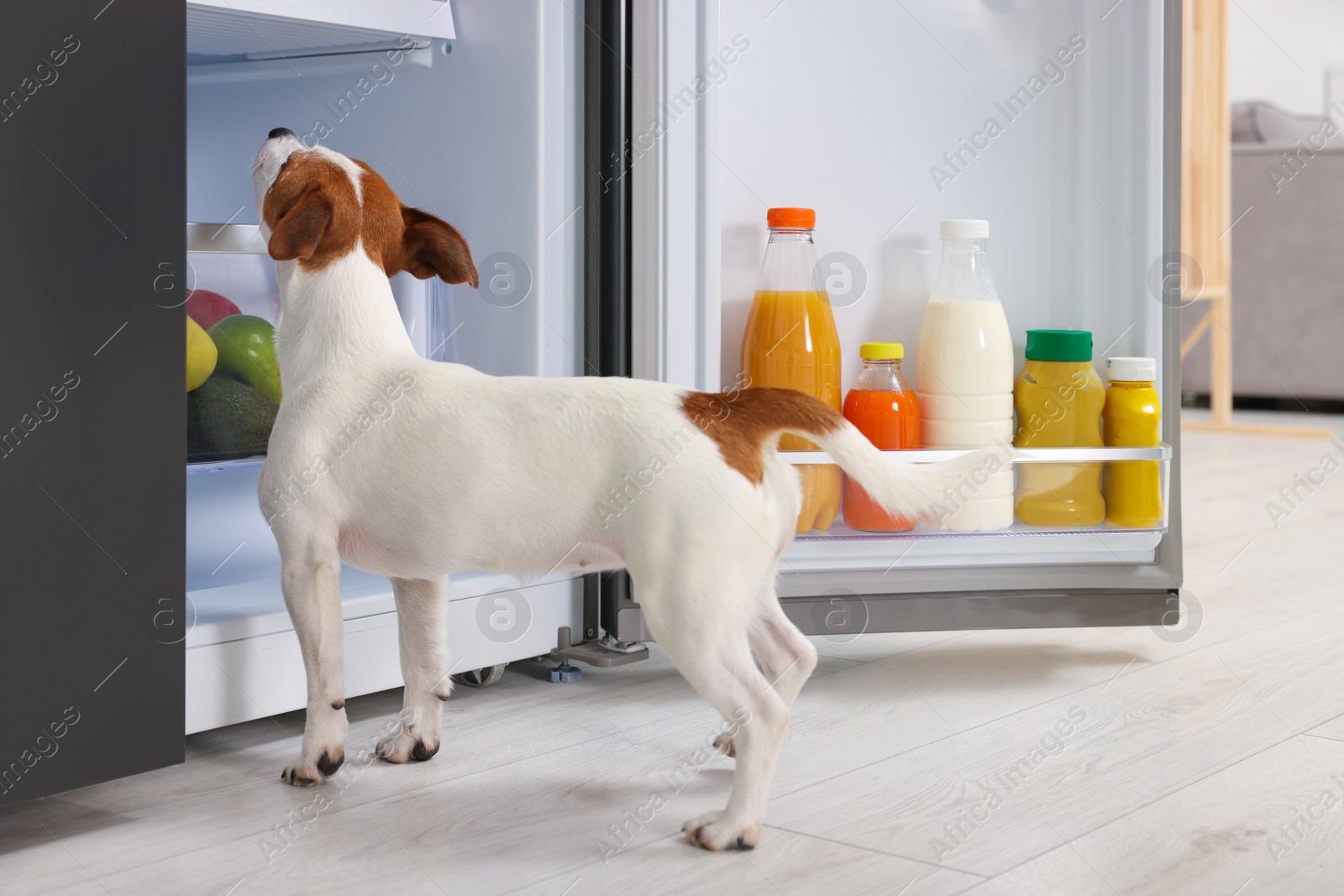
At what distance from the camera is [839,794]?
1.21m

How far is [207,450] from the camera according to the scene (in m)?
1.46

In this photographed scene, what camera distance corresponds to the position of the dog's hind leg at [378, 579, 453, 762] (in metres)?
1.30

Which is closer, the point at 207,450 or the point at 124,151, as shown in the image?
the point at 124,151

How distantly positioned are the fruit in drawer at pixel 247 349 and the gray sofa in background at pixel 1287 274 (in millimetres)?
3883

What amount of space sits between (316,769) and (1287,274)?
14.2 feet

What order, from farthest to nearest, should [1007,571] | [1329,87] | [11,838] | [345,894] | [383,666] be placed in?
[1329,87] < [1007,571] < [383,666] < [11,838] < [345,894]

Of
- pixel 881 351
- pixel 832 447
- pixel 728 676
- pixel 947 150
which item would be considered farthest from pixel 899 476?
pixel 947 150

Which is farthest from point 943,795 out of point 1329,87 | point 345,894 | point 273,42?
point 1329,87

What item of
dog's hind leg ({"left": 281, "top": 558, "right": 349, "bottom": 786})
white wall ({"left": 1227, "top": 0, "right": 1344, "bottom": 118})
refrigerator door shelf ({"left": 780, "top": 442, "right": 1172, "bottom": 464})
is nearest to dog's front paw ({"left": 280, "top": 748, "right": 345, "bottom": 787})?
dog's hind leg ({"left": 281, "top": 558, "right": 349, "bottom": 786})

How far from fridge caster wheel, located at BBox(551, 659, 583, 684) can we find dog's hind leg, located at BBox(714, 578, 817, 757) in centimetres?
45

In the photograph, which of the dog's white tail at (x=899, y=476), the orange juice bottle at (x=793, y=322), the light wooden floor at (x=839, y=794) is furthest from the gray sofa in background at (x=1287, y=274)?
the dog's white tail at (x=899, y=476)

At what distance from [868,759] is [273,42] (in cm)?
102

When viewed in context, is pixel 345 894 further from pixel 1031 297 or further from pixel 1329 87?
pixel 1329 87

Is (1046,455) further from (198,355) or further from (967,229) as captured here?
(198,355)
